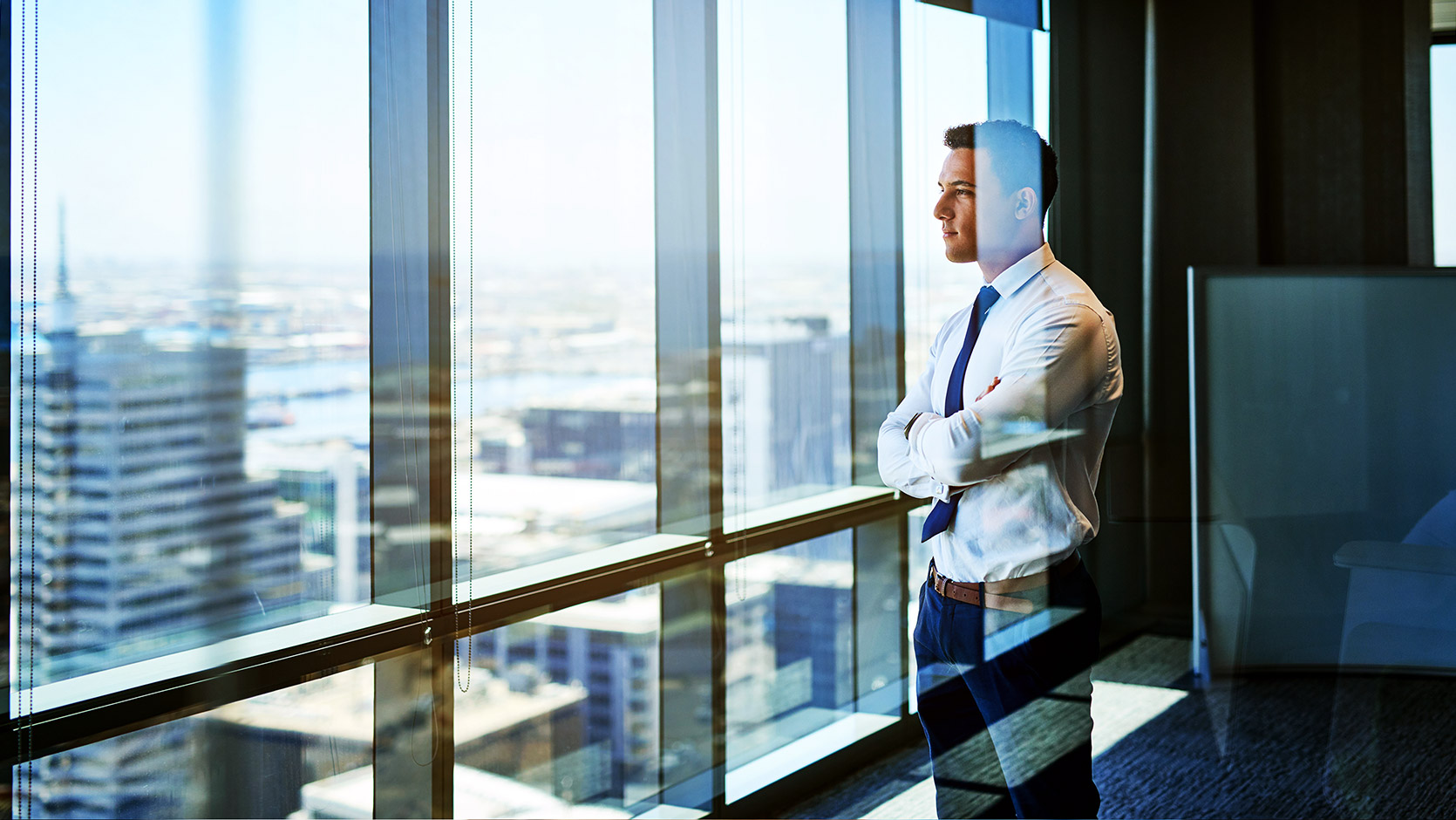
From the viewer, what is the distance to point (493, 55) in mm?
1842

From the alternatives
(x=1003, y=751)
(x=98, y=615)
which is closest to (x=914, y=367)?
(x=1003, y=751)

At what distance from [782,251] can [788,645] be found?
88 centimetres

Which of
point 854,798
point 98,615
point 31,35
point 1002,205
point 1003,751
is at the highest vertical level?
point 31,35

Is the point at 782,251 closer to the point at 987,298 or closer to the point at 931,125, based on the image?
the point at 931,125

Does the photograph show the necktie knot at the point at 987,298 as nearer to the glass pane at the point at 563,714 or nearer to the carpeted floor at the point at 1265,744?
the carpeted floor at the point at 1265,744

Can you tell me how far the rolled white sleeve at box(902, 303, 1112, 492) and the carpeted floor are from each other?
0.42 m

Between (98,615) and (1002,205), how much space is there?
142cm

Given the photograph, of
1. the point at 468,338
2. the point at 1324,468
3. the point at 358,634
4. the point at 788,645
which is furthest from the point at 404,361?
the point at 1324,468

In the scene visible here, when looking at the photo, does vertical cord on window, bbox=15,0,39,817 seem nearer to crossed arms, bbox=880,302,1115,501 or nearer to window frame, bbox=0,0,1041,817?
window frame, bbox=0,0,1041,817

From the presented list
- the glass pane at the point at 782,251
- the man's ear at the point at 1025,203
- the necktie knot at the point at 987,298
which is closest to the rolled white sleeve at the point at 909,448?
the necktie knot at the point at 987,298

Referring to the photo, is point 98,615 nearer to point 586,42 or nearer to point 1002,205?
point 586,42

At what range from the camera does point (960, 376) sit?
163 centimetres

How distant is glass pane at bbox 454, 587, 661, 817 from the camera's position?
187 centimetres

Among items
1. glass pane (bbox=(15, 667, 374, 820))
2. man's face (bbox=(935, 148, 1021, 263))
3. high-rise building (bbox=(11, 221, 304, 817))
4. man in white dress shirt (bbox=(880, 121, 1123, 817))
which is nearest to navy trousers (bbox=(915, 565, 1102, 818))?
man in white dress shirt (bbox=(880, 121, 1123, 817))
